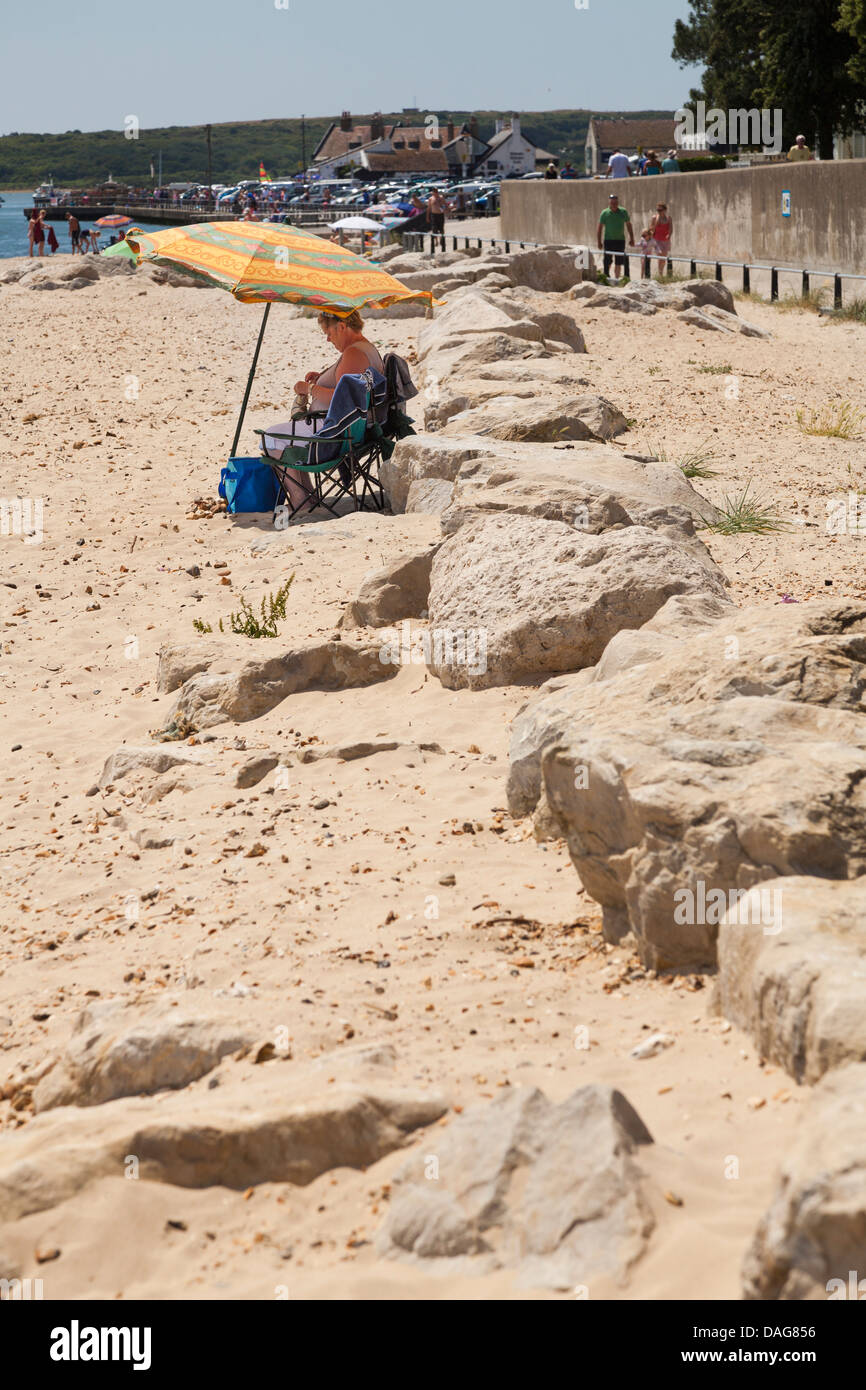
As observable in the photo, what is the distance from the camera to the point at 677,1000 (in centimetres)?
338

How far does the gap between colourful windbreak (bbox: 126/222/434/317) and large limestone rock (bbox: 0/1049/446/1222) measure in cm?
657

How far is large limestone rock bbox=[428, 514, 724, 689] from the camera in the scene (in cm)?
566

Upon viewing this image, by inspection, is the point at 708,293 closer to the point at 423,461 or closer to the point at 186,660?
the point at 423,461

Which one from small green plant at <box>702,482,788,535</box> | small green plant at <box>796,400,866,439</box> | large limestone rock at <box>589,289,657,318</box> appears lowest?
small green plant at <box>702,482,788,535</box>

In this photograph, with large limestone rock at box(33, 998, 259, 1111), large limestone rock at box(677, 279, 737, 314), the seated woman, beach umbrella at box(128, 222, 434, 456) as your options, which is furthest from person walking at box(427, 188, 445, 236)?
large limestone rock at box(33, 998, 259, 1111)

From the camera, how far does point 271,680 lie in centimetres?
612

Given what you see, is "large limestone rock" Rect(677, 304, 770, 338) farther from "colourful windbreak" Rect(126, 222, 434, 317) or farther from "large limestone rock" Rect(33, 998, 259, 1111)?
"large limestone rock" Rect(33, 998, 259, 1111)

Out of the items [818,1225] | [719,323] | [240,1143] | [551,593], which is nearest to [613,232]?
[719,323]

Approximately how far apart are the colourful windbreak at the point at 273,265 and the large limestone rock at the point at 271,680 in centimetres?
334

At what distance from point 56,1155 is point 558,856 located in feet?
6.44

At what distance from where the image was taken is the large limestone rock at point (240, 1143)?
2875 mm

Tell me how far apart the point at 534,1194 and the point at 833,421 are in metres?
10.1

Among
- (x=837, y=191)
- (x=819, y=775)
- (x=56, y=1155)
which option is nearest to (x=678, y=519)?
(x=819, y=775)

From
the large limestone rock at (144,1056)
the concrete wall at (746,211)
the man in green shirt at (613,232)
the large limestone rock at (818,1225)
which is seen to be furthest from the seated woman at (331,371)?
the man in green shirt at (613,232)
